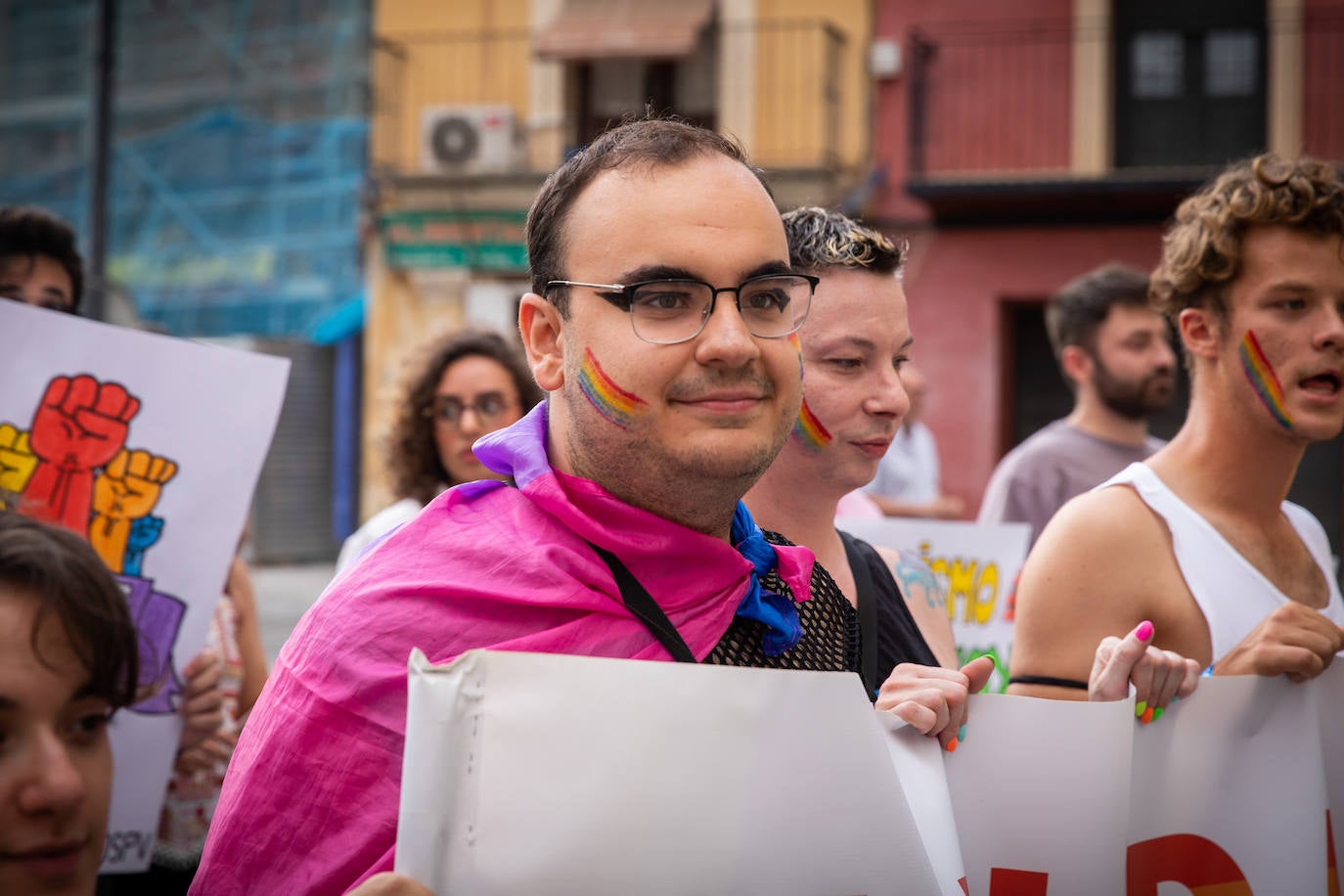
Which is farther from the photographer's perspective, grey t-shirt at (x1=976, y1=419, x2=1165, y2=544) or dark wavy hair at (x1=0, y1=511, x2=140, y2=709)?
grey t-shirt at (x1=976, y1=419, x2=1165, y2=544)

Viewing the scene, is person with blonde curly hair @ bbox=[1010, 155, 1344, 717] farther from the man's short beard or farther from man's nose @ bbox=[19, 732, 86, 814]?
the man's short beard

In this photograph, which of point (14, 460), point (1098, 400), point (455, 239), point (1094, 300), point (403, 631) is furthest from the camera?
point (455, 239)

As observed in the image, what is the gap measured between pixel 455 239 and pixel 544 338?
558 inches

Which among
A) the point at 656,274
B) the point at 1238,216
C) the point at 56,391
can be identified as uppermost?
the point at 1238,216

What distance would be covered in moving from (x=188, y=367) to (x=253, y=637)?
0.89 m

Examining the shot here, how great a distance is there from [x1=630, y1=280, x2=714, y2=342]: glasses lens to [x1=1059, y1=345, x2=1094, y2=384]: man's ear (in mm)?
3367

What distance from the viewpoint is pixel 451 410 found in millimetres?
4461

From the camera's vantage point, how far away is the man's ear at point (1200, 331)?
2.74m

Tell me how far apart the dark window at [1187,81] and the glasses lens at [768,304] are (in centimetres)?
1316

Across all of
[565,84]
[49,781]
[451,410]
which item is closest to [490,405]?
[451,410]

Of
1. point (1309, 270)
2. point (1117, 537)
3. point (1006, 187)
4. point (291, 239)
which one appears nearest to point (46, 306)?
point (1117, 537)

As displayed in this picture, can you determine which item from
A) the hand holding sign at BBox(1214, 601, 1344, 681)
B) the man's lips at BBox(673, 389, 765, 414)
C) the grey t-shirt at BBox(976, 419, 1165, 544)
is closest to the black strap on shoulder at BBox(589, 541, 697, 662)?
the man's lips at BBox(673, 389, 765, 414)

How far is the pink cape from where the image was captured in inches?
68.2

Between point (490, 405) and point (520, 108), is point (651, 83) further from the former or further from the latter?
point (490, 405)
